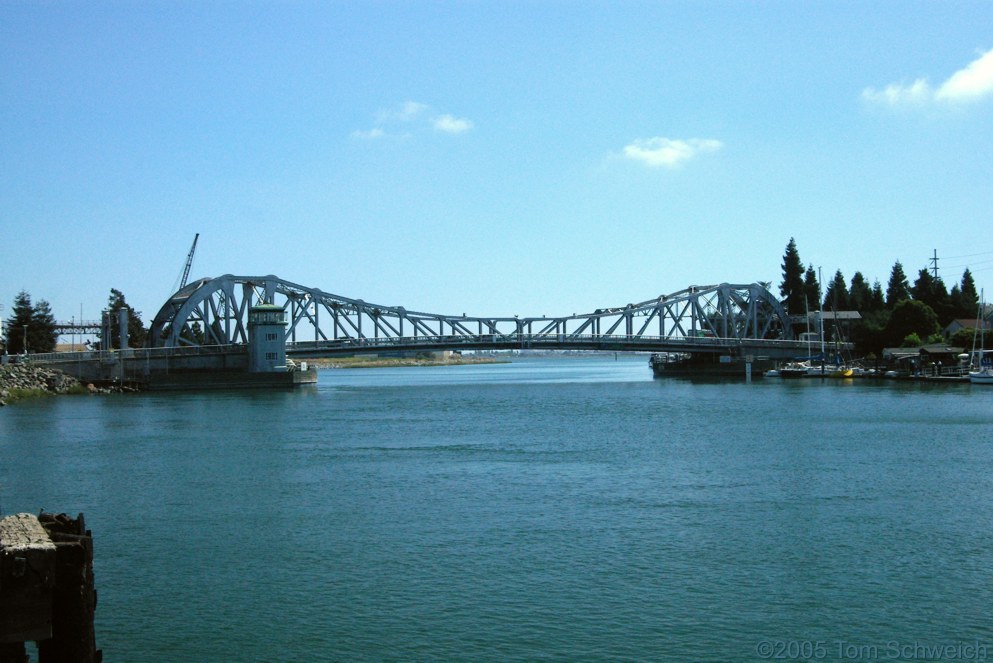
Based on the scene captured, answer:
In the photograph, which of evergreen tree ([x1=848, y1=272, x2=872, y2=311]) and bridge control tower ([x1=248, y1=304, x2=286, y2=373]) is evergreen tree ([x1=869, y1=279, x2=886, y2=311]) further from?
bridge control tower ([x1=248, y1=304, x2=286, y2=373])

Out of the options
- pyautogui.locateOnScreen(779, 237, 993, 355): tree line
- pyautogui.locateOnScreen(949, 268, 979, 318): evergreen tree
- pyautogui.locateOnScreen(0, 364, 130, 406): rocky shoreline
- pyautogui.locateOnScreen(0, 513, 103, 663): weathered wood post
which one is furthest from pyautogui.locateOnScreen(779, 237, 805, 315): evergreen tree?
pyautogui.locateOnScreen(0, 513, 103, 663): weathered wood post

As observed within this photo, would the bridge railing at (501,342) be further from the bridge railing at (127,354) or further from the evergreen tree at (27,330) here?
the evergreen tree at (27,330)

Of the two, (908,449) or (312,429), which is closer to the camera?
(908,449)

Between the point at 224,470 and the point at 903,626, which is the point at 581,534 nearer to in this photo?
the point at 903,626

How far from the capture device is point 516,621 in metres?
18.2

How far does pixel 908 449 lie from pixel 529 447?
15339 millimetres

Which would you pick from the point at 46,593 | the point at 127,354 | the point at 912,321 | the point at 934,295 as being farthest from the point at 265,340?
the point at 46,593

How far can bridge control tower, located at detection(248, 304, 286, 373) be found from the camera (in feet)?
343

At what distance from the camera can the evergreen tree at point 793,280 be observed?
481 ft

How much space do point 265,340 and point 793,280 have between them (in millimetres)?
79266

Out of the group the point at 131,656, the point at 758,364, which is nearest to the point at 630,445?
the point at 131,656

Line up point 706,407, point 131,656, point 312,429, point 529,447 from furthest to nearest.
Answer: point 706,407 < point 312,429 < point 529,447 < point 131,656

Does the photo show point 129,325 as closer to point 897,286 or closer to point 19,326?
point 19,326

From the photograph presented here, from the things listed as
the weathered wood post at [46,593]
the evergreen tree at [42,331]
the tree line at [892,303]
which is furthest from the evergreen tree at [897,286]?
the weathered wood post at [46,593]
